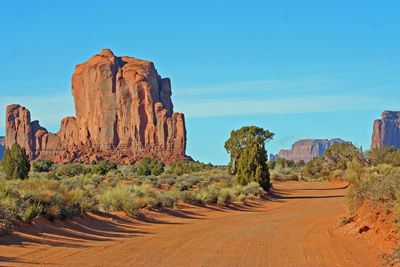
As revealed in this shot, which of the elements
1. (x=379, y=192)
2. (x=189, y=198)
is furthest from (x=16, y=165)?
(x=379, y=192)

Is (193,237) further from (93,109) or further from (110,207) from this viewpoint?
(93,109)

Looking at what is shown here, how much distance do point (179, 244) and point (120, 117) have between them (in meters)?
121

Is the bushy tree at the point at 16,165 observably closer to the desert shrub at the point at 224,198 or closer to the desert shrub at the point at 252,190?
the desert shrub at the point at 252,190

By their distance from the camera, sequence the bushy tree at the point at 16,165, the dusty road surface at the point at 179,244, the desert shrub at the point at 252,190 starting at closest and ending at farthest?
the dusty road surface at the point at 179,244 → the desert shrub at the point at 252,190 → the bushy tree at the point at 16,165

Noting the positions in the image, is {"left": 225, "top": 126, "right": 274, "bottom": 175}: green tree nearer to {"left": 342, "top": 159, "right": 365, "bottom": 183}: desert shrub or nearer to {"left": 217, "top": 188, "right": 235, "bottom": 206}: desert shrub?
{"left": 342, "top": 159, "right": 365, "bottom": 183}: desert shrub

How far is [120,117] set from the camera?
432ft

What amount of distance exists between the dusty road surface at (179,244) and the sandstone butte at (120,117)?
10624 centimetres

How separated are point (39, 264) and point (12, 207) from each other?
385 cm

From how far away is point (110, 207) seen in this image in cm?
1934

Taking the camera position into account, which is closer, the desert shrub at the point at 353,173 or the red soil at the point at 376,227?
the red soil at the point at 376,227

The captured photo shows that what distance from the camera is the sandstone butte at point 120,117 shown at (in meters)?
127

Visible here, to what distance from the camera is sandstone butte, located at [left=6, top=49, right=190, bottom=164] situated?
12744cm

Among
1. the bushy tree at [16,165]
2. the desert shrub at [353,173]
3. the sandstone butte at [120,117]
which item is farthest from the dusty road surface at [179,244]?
the sandstone butte at [120,117]

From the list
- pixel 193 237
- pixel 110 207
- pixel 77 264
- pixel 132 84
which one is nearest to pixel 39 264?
pixel 77 264
